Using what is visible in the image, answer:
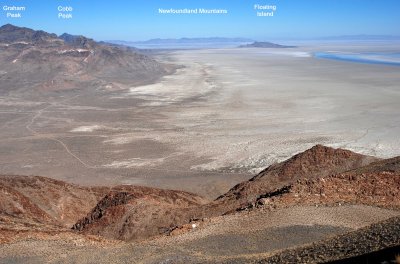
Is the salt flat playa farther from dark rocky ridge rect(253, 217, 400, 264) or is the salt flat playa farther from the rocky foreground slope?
dark rocky ridge rect(253, 217, 400, 264)

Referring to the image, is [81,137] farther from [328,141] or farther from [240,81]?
[240,81]

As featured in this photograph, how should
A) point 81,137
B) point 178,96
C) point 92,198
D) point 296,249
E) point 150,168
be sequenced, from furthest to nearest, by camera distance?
point 178,96, point 81,137, point 150,168, point 92,198, point 296,249

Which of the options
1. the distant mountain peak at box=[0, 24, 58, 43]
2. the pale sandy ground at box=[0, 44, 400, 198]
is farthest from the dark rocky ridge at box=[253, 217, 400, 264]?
the distant mountain peak at box=[0, 24, 58, 43]

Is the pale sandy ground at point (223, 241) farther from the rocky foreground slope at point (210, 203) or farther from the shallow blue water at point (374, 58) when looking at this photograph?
the shallow blue water at point (374, 58)

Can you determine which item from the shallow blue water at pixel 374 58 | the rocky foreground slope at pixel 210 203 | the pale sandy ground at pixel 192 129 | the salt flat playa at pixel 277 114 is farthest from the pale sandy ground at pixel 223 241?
the shallow blue water at pixel 374 58

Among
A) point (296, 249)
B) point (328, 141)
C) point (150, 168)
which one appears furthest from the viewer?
point (328, 141)

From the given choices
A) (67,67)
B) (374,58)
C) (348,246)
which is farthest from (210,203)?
(374,58)

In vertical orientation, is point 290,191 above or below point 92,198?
above

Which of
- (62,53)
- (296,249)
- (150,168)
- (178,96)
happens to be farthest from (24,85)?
(296,249)
